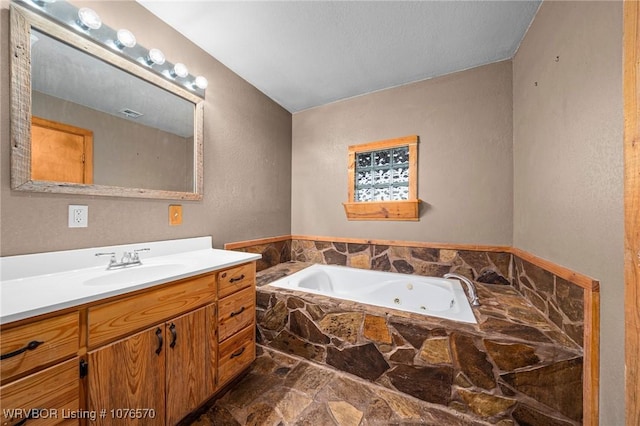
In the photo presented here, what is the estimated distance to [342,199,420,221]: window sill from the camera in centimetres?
227

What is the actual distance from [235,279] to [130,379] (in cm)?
62

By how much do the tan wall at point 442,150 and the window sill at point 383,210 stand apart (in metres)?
0.08

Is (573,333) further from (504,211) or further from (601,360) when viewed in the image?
(504,211)

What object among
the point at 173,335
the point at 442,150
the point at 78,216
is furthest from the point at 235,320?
the point at 442,150

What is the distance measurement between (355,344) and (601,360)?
121 cm

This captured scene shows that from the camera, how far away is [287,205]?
2.91 meters

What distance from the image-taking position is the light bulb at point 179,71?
5.26 ft

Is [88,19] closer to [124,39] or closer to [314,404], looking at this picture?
[124,39]

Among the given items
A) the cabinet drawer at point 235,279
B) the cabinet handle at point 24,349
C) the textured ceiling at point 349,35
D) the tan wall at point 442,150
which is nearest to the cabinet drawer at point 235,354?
the cabinet drawer at point 235,279

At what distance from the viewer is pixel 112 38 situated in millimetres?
1316

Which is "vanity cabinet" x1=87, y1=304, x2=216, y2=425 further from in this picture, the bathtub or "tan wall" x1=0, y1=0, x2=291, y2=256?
the bathtub

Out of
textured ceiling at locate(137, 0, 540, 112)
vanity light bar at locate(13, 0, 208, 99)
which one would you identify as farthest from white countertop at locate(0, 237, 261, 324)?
textured ceiling at locate(137, 0, 540, 112)

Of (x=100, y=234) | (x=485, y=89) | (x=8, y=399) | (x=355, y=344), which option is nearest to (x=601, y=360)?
(x=355, y=344)

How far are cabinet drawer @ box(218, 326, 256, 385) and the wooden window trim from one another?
1.59 m
